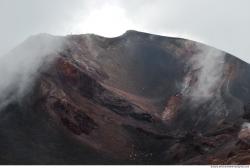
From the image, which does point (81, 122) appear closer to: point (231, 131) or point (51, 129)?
point (51, 129)

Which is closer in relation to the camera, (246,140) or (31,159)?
(246,140)

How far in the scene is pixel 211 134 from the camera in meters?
185

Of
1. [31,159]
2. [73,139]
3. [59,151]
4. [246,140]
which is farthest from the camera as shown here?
[73,139]

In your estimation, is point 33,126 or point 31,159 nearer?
point 31,159

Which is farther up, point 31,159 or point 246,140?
point 246,140

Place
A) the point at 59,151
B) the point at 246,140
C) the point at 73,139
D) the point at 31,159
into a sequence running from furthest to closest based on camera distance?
the point at 73,139
the point at 59,151
the point at 31,159
the point at 246,140

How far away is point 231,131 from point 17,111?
7875cm

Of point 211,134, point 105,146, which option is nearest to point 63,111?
point 105,146

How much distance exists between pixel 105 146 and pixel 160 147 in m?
21.3

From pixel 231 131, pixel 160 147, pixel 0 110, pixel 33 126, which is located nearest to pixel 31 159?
pixel 33 126

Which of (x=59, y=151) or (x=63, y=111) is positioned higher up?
(x=63, y=111)

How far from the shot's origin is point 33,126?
7352 inches

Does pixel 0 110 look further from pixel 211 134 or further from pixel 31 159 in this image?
pixel 211 134

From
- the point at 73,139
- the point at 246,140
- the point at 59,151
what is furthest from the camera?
the point at 73,139
